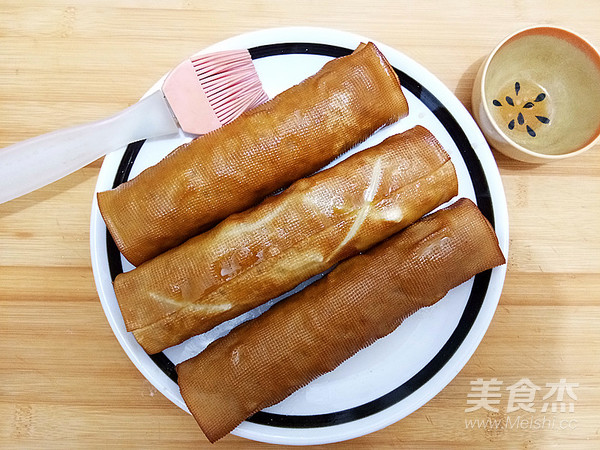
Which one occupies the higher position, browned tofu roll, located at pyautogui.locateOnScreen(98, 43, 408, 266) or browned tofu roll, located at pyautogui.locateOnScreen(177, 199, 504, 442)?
browned tofu roll, located at pyautogui.locateOnScreen(98, 43, 408, 266)

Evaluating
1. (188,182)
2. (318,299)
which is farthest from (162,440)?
(188,182)

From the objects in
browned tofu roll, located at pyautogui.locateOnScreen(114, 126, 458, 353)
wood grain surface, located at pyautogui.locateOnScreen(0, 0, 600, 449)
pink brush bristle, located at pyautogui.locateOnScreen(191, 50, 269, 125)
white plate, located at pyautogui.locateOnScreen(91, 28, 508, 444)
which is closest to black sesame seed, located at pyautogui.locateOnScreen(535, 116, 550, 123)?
wood grain surface, located at pyautogui.locateOnScreen(0, 0, 600, 449)

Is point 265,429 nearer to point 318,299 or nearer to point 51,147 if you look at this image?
point 318,299

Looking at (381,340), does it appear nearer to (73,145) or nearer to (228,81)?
(228,81)

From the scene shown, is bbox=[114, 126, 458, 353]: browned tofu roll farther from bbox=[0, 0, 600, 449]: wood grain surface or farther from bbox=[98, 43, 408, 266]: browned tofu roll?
bbox=[0, 0, 600, 449]: wood grain surface

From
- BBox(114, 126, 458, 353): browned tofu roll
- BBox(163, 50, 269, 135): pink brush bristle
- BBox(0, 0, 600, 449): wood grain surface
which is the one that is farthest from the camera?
BBox(0, 0, 600, 449): wood grain surface

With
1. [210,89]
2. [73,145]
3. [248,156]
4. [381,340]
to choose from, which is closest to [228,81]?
[210,89]
